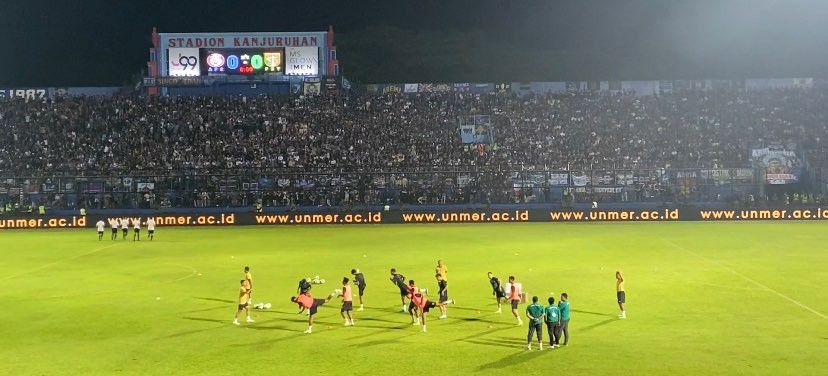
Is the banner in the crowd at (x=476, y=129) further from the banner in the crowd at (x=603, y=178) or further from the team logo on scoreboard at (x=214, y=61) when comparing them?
the team logo on scoreboard at (x=214, y=61)

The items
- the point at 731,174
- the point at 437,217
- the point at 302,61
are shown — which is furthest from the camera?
the point at 302,61

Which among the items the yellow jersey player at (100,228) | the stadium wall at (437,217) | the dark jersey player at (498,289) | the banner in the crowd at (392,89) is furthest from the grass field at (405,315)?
the banner in the crowd at (392,89)

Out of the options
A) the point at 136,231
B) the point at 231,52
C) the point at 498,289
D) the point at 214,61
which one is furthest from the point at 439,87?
the point at 498,289

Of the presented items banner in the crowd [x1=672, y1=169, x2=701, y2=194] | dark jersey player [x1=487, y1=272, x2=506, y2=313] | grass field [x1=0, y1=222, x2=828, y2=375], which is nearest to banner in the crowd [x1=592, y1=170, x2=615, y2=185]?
banner in the crowd [x1=672, y1=169, x2=701, y2=194]

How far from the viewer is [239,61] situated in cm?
8412

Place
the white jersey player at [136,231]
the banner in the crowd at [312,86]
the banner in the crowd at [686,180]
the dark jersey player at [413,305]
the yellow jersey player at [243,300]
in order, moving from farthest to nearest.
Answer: the banner in the crowd at [312,86] → the banner in the crowd at [686,180] → the white jersey player at [136,231] → the yellow jersey player at [243,300] → the dark jersey player at [413,305]

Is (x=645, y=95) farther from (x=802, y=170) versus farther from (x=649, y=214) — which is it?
(x=649, y=214)

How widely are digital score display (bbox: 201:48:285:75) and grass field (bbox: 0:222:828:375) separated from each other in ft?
124

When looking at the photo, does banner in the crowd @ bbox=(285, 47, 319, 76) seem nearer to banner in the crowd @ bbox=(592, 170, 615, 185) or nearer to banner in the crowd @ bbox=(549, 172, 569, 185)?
banner in the crowd @ bbox=(549, 172, 569, 185)

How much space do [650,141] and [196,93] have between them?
51.2m

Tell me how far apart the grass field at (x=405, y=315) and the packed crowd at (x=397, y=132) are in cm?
2551

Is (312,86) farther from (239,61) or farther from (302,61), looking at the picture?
(239,61)

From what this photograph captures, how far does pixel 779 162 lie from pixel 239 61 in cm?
5746

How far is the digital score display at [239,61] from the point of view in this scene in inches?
3297
